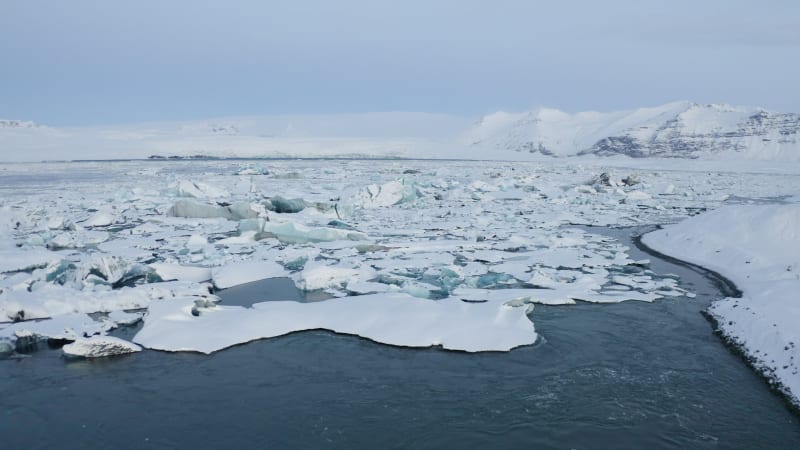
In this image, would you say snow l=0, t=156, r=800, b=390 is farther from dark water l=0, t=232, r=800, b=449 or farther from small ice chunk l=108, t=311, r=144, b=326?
dark water l=0, t=232, r=800, b=449

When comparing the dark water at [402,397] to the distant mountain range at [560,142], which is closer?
the dark water at [402,397]

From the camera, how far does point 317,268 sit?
417 inches

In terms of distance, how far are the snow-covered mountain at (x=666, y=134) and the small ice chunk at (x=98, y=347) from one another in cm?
8546

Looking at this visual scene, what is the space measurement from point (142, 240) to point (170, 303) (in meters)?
6.82

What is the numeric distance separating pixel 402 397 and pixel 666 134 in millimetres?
93080

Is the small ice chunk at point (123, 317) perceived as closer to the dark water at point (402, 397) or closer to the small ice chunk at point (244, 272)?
the dark water at point (402, 397)

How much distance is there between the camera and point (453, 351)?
7582 millimetres

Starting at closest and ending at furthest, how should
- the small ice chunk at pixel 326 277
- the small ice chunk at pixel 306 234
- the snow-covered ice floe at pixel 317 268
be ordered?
the snow-covered ice floe at pixel 317 268 < the small ice chunk at pixel 326 277 < the small ice chunk at pixel 306 234

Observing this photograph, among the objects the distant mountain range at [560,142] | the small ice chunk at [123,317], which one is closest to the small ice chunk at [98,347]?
the small ice chunk at [123,317]

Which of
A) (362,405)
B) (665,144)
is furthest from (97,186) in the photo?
(665,144)

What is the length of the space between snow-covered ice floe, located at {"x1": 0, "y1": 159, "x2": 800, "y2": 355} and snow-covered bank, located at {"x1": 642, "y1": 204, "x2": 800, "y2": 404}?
1299 millimetres

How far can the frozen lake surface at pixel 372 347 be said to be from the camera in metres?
5.65

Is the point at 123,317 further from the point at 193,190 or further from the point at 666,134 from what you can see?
the point at 666,134

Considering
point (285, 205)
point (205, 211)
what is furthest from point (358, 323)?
point (205, 211)
